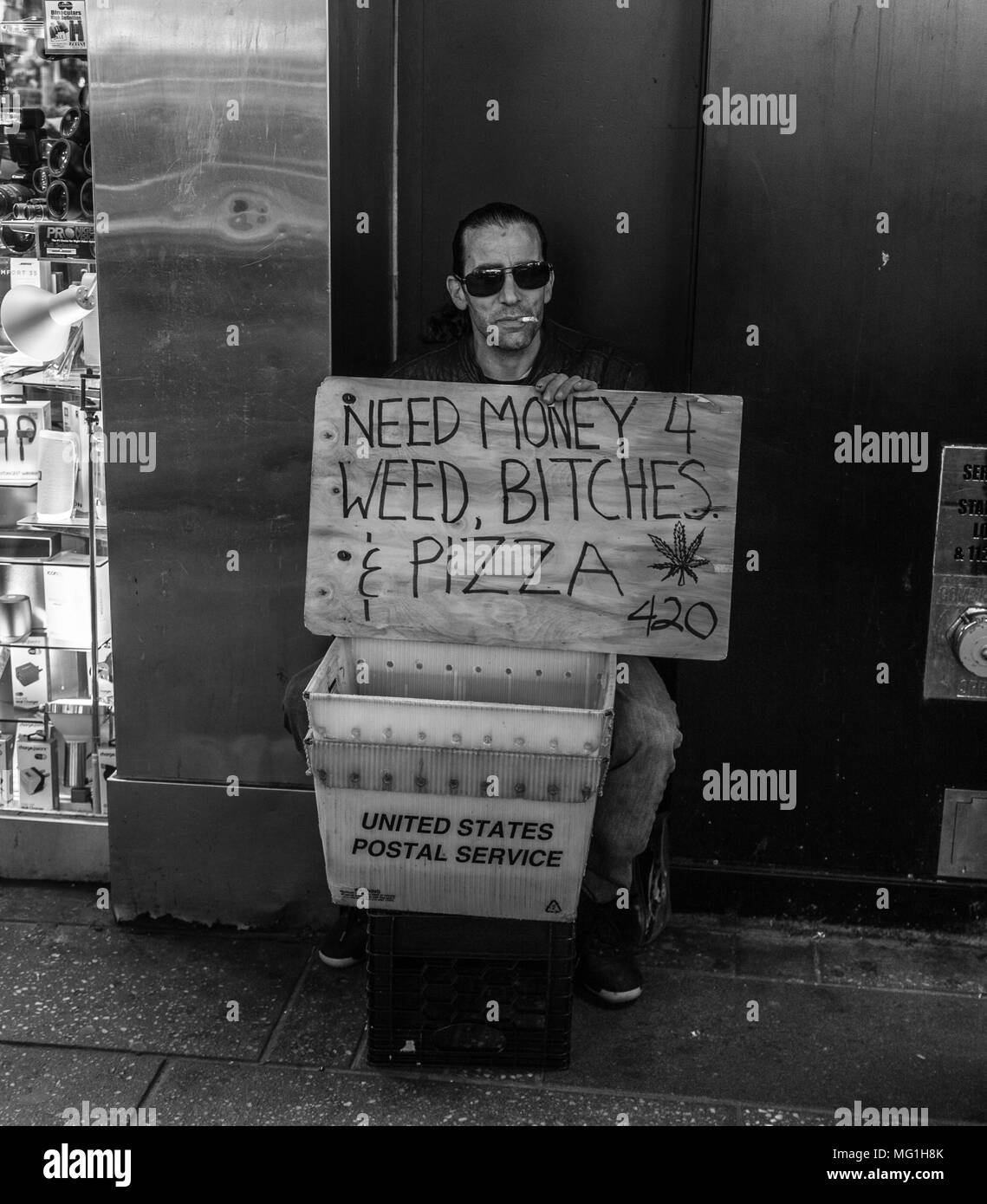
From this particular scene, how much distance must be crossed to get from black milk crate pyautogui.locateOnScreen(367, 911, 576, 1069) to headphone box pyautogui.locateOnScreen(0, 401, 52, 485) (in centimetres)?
Answer: 189

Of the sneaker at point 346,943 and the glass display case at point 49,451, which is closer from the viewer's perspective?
the sneaker at point 346,943

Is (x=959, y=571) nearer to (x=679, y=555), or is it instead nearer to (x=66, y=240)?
(x=679, y=555)

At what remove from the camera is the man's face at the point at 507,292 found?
332 centimetres

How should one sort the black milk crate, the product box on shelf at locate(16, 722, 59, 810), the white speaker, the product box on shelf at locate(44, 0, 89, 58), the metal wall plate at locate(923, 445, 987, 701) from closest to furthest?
1. the black milk crate
2. the metal wall plate at locate(923, 445, 987, 701)
3. the product box on shelf at locate(44, 0, 89, 58)
4. the white speaker
5. the product box on shelf at locate(16, 722, 59, 810)

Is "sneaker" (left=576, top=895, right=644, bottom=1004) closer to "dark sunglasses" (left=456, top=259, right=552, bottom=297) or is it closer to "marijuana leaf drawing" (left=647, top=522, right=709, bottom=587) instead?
"marijuana leaf drawing" (left=647, top=522, right=709, bottom=587)

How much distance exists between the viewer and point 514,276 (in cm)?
330

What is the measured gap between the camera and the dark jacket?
137 inches

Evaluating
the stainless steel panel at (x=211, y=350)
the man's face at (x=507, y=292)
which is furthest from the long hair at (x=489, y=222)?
the stainless steel panel at (x=211, y=350)

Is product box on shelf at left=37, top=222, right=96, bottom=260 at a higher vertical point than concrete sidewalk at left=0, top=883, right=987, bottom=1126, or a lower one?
higher

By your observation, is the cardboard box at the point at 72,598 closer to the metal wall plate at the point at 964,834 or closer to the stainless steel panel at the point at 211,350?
the stainless steel panel at the point at 211,350

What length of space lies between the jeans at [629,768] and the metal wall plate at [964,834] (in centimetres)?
98

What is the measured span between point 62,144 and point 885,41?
7.50ft

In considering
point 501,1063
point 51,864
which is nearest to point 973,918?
point 501,1063

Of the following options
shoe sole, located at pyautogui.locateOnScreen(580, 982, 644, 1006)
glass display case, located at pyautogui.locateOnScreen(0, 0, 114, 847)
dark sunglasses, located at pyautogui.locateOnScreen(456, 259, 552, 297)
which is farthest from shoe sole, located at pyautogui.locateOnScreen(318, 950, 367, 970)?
dark sunglasses, located at pyautogui.locateOnScreen(456, 259, 552, 297)
